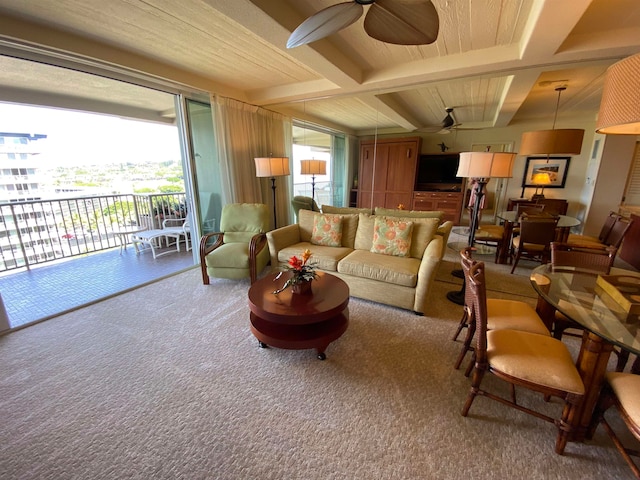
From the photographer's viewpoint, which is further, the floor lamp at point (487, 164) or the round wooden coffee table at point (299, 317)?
the floor lamp at point (487, 164)

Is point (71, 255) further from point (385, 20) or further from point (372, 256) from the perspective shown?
point (385, 20)

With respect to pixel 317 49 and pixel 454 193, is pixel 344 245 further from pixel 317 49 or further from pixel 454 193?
pixel 454 193

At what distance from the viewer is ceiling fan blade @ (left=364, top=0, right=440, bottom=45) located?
1.24 m

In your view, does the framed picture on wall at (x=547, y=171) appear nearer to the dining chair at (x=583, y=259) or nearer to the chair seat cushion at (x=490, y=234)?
the chair seat cushion at (x=490, y=234)

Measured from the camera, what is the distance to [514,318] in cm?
170

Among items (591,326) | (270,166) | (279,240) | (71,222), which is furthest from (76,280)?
(591,326)

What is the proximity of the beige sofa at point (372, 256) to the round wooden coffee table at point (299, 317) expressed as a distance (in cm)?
60

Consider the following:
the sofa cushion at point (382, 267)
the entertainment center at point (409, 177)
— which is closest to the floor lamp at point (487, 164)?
the sofa cushion at point (382, 267)

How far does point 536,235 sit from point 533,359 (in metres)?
2.59

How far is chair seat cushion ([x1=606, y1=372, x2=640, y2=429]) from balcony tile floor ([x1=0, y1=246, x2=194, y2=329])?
161 inches

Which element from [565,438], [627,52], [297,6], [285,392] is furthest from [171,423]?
[627,52]

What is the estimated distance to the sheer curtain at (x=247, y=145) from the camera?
3.73 m

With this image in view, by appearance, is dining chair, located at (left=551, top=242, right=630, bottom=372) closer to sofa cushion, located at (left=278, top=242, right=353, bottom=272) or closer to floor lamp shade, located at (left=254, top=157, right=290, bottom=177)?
sofa cushion, located at (left=278, top=242, right=353, bottom=272)

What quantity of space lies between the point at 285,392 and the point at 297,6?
8.93ft
